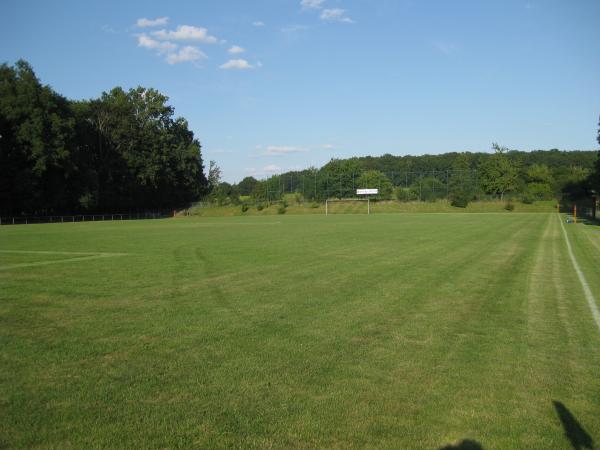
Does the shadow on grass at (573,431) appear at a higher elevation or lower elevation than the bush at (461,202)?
lower

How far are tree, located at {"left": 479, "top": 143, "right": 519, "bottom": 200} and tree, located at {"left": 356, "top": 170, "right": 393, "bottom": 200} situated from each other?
20444 millimetres

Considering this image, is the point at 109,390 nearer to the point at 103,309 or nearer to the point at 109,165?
the point at 103,309

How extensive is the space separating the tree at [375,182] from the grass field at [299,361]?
84047mm

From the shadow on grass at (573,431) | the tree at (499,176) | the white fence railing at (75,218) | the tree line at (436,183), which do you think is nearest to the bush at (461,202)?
the tree line at (436,183)

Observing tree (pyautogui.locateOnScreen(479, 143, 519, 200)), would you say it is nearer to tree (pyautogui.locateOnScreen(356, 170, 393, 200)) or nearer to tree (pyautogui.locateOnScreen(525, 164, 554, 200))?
tree (pyautogui.locateOnScreen(525, 164, 554, 200))

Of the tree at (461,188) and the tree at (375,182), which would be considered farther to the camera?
the tree at (375,182)

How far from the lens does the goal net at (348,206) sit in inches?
3308

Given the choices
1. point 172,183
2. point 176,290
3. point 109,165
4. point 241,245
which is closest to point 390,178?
point 172,183

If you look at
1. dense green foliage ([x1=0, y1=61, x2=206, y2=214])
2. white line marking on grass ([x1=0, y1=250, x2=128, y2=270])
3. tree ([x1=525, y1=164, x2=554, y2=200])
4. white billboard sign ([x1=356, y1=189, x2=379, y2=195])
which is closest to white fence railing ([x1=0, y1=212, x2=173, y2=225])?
dense green foliage ([x1=0, y1=61, x2=206, y2=214])

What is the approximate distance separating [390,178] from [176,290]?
3647 inches

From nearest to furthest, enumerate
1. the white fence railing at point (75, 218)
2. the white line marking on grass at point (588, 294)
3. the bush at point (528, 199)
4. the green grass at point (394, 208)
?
the white line marking on grass at point (588, 294) → the white fence railing at point (75, 218) → the green grass at point (394, 208) → the bush at point (528, 199)

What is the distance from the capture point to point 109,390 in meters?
5.12

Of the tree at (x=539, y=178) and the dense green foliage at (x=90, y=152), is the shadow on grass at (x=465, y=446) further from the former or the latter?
the tree at (x=539, y=178)

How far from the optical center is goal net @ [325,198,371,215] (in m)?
84.0
